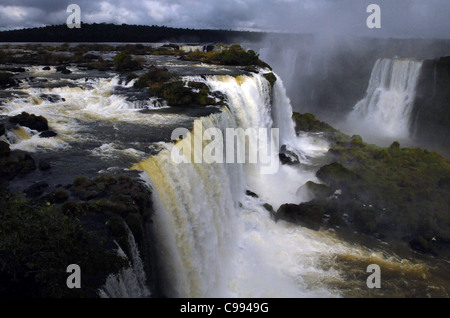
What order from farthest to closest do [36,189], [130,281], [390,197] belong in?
[390,197], [36,189], [130,281]

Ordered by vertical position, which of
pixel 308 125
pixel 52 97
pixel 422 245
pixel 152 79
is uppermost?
pixel 152 79

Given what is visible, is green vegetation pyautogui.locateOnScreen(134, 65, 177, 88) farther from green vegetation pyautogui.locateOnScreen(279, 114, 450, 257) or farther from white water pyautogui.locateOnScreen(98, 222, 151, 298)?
white water pyautogui.locateOnScreen(98, 222, 151, 298)

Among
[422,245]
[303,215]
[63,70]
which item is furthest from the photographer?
[63,70]

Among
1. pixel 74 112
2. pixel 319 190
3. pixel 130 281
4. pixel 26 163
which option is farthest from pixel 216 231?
pixel 74 112

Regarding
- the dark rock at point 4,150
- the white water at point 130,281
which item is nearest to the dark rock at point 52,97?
the dark rock at point 4,150

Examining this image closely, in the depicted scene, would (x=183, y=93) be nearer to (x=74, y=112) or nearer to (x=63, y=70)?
(x=74, y=112)

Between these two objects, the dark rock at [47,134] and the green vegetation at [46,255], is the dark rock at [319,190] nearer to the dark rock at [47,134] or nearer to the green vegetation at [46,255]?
the dark rock at [47,134]
